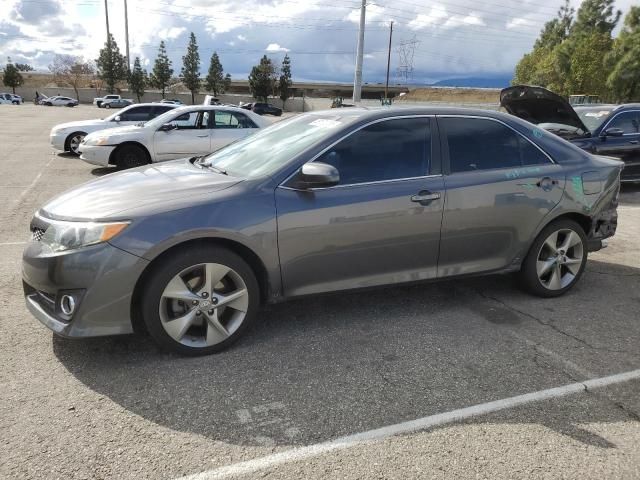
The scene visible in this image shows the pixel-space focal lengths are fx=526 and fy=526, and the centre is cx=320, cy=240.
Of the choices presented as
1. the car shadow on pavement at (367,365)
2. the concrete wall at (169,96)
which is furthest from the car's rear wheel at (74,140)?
the concrete wall at (169,96)

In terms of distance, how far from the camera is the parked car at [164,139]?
10.9 metres

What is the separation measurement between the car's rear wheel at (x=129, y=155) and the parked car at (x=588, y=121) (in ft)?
23.9

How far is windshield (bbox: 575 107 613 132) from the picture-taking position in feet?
33.0

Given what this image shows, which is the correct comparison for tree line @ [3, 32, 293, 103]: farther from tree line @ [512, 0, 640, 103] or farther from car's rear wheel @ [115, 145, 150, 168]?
car's rear wheel @ [115, 145, 150, 168]

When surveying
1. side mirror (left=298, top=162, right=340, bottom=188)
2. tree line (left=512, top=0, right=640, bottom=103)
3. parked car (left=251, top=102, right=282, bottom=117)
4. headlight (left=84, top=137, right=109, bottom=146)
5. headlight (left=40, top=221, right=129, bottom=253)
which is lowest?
parked car (left=251, top=102, right=282, bottom=117)

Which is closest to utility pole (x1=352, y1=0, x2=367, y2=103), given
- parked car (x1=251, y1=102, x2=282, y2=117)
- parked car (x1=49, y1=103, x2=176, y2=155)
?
parked car (x1=49, y1=103, x2=176, y2=155)

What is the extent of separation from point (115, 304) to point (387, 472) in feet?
6.02

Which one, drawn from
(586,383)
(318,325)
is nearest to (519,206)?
(586,383)

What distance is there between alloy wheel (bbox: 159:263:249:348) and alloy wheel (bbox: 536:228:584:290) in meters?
2.70

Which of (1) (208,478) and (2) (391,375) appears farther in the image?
(2) (391,375)

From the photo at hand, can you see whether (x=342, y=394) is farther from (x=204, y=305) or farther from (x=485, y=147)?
(x=485, y=147)

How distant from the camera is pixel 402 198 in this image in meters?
3.85

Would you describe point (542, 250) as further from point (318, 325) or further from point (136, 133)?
point (136, 133)

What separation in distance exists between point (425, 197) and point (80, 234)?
2.36 m
